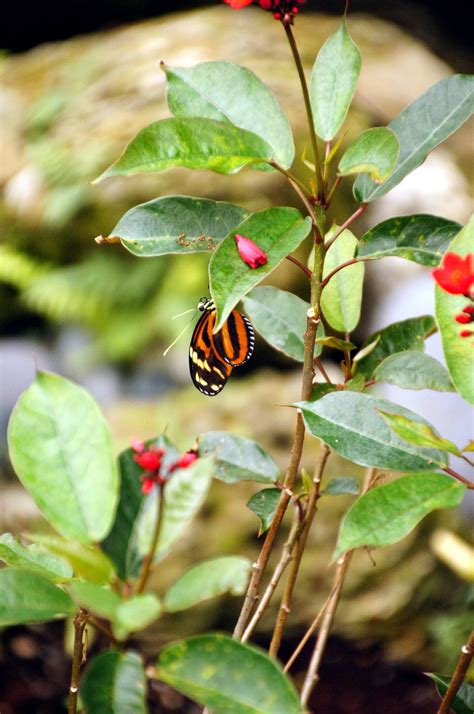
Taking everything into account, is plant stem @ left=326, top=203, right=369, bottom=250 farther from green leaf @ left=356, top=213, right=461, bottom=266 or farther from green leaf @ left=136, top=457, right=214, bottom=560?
green leaf @ left=136, top=457, right=214, bottom=560

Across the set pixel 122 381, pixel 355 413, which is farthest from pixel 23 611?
pixel 122 381

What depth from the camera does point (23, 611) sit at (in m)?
0.41

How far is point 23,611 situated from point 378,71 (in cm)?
401

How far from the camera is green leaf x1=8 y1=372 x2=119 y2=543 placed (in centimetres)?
44

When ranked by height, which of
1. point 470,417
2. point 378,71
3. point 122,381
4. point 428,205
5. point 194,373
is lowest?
point 122,381

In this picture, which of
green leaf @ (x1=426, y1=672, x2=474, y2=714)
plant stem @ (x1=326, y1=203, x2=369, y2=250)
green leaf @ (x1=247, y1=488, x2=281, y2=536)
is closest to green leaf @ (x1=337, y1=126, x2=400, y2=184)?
plant stem @ (x1=326, y1=203, x2=369, y2=250)

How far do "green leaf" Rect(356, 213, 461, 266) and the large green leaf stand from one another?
210 mm

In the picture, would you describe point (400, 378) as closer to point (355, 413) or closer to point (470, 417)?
point (355, 413)

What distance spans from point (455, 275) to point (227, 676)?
0.27 meters

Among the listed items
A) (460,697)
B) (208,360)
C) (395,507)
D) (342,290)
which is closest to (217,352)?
(208,360)

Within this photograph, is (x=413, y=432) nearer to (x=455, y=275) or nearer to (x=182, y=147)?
(x=455, y=275)

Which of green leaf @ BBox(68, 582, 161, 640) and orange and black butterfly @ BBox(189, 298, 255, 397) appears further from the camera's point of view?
orange and black butterfly @ BBox(189, 298, 255, 397)

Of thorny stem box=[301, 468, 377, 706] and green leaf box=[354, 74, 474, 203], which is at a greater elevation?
green leaf box=[354, 74, 474, 203]

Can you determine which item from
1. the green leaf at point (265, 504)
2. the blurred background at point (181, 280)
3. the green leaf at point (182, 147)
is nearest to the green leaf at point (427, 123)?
the green leaf at point (182, 147)
